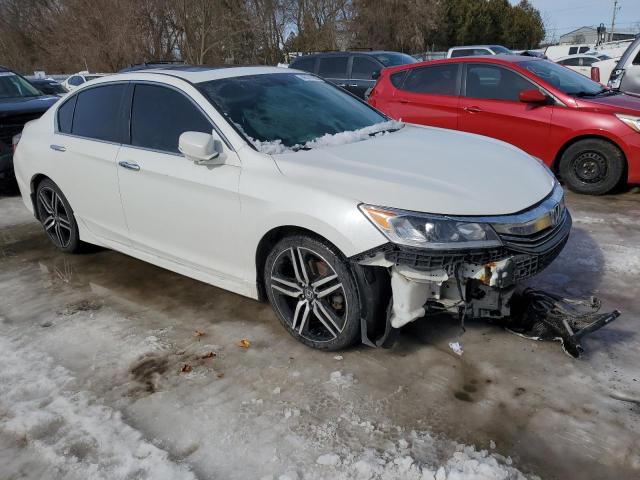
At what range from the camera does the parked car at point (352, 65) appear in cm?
1094

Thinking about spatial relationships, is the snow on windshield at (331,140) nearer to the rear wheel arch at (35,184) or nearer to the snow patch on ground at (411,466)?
the snow patch on ground at (411,466)

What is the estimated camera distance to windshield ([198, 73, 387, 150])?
351 centimetres

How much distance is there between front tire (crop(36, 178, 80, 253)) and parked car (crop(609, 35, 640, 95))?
7.55 metres

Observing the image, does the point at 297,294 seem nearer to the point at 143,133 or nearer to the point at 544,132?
the point at 143,133

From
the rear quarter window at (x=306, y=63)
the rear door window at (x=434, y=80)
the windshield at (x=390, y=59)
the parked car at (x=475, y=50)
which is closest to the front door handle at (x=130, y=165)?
the rear door window at (x=434, y=80)

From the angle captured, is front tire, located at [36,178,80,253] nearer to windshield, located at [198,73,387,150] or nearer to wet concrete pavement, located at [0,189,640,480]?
wet concrete pavement, located at [0,189,640,480]

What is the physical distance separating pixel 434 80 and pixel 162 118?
4514mm

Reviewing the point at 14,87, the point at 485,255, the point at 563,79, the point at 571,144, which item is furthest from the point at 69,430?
the point at 14,87

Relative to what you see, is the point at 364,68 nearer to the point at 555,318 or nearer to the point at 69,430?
the point at 555,318

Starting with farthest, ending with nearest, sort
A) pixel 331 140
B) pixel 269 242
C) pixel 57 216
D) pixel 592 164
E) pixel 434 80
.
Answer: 1. pixel 434 80
2. pixel 592 164
3. pixel 57 216
4. pixel 331 140
5. pixel 269 242

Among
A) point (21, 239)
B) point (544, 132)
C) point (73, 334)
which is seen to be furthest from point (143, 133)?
point (544, 132)

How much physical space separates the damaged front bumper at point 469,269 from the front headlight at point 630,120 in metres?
3.60

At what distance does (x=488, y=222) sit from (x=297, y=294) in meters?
1.20

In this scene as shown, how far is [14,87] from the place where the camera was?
29.1 feet
